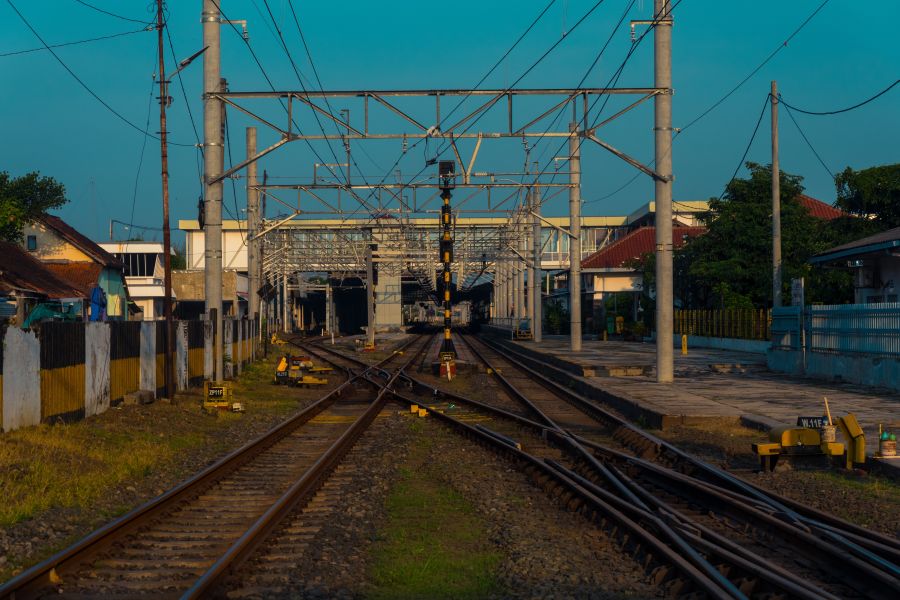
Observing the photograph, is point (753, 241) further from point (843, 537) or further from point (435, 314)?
point (435, 314)

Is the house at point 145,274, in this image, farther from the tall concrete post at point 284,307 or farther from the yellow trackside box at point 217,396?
the yellow trackside box at point 217,396

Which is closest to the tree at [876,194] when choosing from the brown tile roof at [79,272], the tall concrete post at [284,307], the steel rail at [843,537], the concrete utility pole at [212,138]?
the concrete utility pole at [212,138]

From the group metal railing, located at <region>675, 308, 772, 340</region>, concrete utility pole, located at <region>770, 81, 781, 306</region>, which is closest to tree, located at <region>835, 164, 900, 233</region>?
metal railing, located at <region>675, 308, 772, 340</region>

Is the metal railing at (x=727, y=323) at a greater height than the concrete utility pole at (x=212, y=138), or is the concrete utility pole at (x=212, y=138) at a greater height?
the concrete utility pole at (x=212, y=138)

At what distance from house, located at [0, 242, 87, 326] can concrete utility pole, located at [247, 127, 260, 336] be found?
21.8ft

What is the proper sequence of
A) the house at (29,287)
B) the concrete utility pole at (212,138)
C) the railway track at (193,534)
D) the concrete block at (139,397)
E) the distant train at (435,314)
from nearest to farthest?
the railway track at (193,534) < the concrete block at (139,397) < the concrete utility pole at (212,138) < the house at (29,287) < the distant train at (435,314)

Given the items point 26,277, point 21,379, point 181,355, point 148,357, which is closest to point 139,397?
point 148,357

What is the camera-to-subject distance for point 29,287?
3531 centimetres

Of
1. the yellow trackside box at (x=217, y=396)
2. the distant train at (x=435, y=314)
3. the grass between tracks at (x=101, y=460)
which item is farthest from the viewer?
the distant train at (x=435, y=314)

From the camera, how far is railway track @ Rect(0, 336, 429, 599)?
6.78 m

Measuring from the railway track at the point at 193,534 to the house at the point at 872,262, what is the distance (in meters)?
18.4

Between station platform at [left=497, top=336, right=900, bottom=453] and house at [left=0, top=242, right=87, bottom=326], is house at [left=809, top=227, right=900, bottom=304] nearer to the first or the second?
station platform at [left=497, top=336, right=900, bottom=453]

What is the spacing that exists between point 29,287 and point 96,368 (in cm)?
1947

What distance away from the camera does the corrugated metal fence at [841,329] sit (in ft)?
73.0
